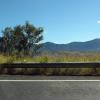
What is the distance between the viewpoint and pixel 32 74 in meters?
15.5

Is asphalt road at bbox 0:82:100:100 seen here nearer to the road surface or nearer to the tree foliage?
the road surface

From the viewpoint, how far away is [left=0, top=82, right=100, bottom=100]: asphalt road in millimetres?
A: 9305

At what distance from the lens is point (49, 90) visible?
10.5 metres

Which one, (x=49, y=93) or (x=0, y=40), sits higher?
(x=0, y=40)

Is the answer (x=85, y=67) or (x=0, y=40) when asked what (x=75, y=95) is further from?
(x=0, y=40)

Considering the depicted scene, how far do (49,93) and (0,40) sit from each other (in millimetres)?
57206

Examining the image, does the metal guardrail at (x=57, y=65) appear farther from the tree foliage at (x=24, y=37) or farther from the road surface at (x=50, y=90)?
the tree foliage at (x=24, y=37)

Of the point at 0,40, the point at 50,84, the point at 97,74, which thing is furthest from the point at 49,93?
the point at 0,40

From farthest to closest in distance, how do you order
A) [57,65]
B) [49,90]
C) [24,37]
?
[24,37] < [57,65] < [49,90]

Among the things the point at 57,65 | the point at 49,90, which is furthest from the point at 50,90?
the point at 57,65

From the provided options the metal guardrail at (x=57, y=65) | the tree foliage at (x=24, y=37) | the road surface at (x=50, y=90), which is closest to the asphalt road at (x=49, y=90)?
the road surface at (x=50, y=90)

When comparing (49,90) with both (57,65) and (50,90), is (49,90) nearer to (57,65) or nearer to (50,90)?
(50,90)

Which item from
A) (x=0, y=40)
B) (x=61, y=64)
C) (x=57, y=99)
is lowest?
(x=57, y=99)

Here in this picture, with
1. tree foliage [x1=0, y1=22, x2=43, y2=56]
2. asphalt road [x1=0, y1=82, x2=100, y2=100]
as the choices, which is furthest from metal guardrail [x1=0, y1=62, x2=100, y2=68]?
tree foliage [x1=0, y1=22, x2=43, y2=56]
